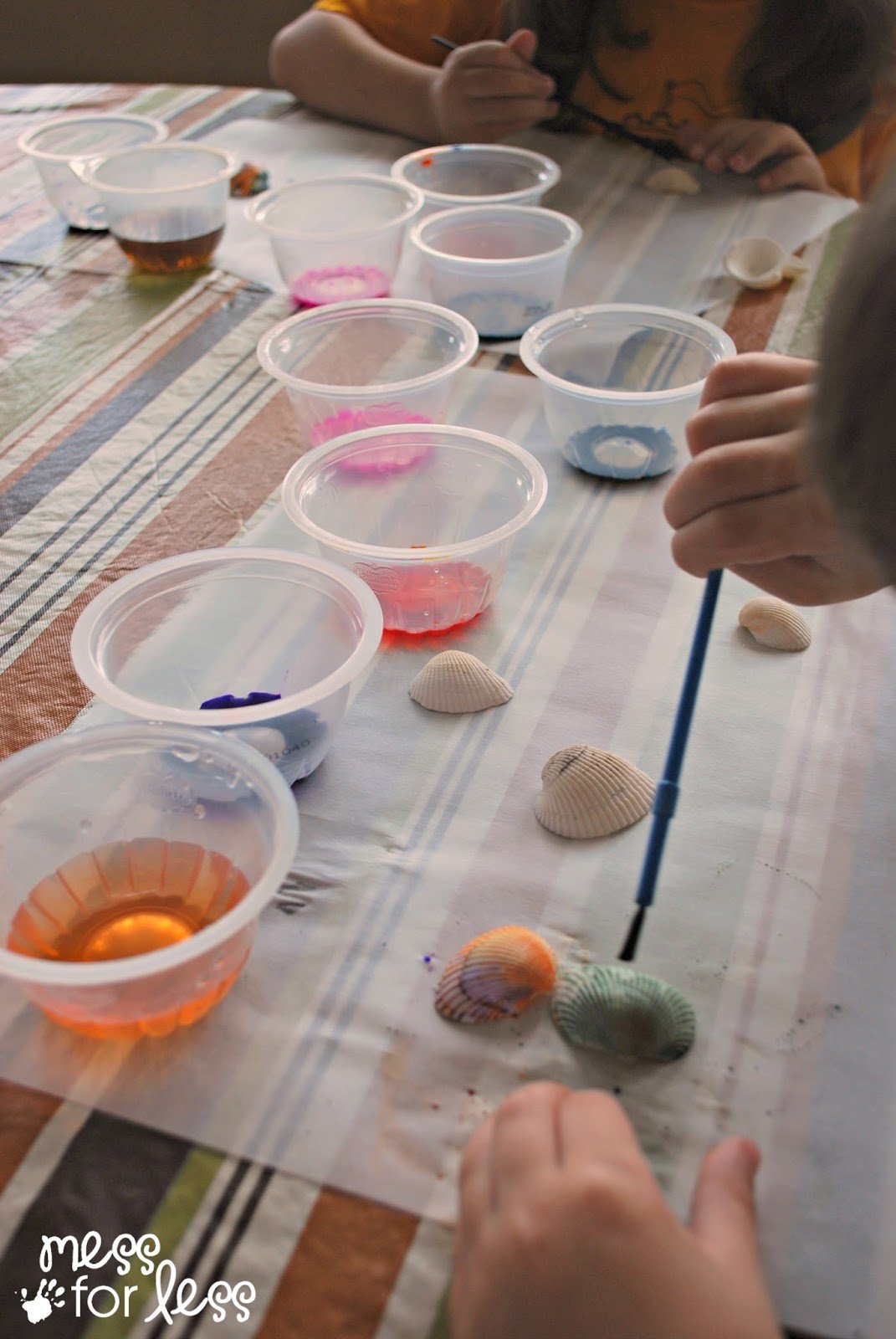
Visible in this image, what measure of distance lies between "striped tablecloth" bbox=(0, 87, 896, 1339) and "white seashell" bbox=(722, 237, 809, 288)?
40cm

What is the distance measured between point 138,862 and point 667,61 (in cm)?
142

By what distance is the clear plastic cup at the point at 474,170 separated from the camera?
57.3 inches

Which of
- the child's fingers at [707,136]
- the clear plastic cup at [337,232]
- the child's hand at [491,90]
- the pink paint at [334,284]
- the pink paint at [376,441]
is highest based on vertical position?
the child's hand at [491,90]

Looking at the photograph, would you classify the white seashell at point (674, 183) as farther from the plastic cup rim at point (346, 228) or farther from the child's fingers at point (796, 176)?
the plastic cup rim at point (346, 228)

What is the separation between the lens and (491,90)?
1479mm

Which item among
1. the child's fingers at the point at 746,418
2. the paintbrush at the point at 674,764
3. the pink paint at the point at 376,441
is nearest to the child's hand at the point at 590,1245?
the paintbrush at the point at 674,764

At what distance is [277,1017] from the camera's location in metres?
0.59

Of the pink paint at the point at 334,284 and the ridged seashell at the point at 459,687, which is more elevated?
the pink paint at the point at 334,284

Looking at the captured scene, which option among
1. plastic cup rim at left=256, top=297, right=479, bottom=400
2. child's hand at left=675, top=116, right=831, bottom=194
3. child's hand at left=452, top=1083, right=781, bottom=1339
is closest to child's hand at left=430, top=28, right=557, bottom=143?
child's hand at left=675, top=116, right=831, bottom=194

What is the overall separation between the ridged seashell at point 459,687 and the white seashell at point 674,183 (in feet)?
3.33

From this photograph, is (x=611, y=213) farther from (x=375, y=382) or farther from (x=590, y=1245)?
(x=590, y=1245)

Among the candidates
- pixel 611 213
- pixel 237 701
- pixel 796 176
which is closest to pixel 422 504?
pixel 237 701

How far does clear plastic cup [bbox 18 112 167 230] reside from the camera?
4.58 feet

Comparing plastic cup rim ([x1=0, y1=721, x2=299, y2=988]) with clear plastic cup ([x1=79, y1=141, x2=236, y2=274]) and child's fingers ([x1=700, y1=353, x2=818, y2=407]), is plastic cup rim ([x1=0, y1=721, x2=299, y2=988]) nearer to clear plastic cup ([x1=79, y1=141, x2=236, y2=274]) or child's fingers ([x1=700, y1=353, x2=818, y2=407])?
child's fingers ([x1=700, y1=353, x2=818, y2=407])
